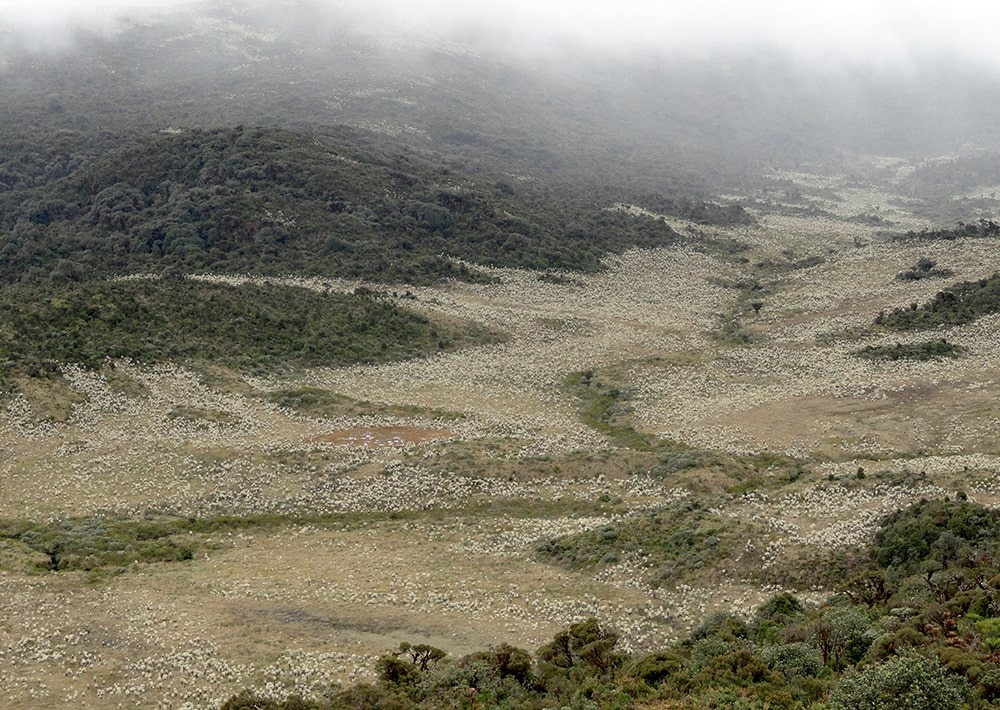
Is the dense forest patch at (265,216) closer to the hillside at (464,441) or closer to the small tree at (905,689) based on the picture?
the hillside at (464,441)

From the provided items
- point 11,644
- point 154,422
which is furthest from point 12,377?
point 11,644

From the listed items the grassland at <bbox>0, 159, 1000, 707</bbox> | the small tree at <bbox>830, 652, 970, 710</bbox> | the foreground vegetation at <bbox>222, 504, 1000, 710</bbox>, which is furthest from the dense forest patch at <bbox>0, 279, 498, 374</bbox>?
the small tree at <bbox>830, 652, 970, 710</bbox>

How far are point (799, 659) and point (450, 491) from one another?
18.5 m

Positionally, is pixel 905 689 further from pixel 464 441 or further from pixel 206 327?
pixel 206 327

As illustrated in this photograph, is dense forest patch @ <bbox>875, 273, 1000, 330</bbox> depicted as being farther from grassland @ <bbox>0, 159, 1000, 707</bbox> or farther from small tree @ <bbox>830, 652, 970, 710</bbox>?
small tree @ <bbox>830, 652, 970, 710</bbox>

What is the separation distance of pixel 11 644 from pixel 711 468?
76.2 feet

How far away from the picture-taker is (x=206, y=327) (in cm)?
5212

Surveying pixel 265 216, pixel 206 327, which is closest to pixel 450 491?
pixel 206 327

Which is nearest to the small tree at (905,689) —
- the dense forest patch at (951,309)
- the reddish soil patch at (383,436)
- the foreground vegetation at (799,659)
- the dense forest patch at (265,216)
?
the foreground vegetation at (799,659)

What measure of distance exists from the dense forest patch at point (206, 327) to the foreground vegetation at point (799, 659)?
3189 centimetres

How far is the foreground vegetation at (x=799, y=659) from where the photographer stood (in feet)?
43.8

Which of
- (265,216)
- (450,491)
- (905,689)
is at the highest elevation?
(905,689)

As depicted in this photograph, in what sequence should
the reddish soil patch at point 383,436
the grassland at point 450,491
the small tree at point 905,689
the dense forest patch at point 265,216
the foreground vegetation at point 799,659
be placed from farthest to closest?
the dense forest patch at point 265,216
the reddish soil patch at point 383,436
the grassland at point 450,491
the foreground vegetation at point 799,659
the small tree at point 905,689

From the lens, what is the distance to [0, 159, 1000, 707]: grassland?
21.9 m
